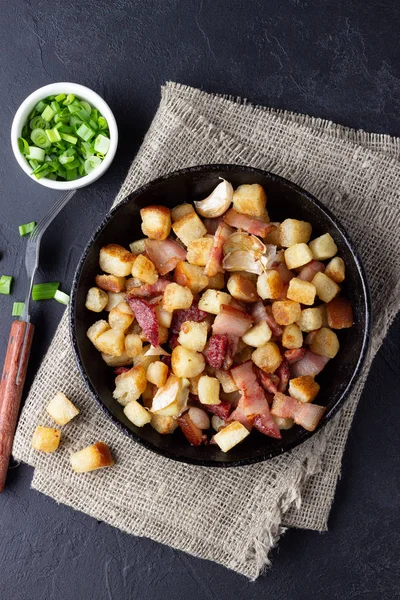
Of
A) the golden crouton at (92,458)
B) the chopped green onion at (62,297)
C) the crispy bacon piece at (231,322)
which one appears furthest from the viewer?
the chopped green onion at (62,297)

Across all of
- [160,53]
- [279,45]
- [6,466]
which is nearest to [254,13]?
[279,45]

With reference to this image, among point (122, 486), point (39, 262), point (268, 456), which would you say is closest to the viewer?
point (268, 456)

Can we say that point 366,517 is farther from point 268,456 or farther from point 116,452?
point 116,452

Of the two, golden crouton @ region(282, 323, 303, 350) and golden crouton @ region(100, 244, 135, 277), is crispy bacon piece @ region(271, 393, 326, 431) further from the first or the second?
golden crouton @ region(100, 244, 135, 277)

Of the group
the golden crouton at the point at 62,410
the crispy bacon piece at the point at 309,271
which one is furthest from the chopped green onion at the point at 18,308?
the crispy bacon piece at the point at 309,271

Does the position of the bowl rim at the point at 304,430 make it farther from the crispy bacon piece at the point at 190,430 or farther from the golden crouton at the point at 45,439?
the golden crouton at the point at 45,439

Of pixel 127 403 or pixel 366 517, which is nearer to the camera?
pixel 127 403

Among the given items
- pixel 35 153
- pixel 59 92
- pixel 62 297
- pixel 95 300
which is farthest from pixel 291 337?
pixel 59 92
